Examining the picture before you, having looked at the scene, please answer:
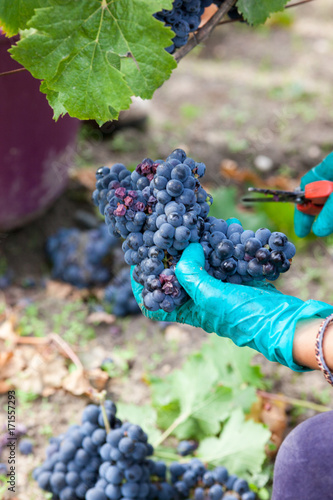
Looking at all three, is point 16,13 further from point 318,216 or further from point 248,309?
point 318,216

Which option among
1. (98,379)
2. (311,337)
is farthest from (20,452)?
(311,337)

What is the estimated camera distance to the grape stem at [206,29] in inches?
56.9

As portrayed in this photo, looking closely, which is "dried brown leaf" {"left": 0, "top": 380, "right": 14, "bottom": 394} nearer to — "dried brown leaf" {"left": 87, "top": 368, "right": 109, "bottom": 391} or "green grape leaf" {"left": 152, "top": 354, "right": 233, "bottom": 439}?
"dried brown leaf" {"left": 87, "top": 368, "right": 109, "bottom": 391}

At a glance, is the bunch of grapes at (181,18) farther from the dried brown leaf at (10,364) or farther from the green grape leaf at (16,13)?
the dried brown leaf at (10,364)

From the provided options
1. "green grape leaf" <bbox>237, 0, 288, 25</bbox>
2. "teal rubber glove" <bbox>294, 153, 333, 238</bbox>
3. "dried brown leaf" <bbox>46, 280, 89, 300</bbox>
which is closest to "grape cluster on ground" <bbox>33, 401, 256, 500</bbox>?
"teal rubber glove" <bbox>294, 153, 333, 238</bbox>

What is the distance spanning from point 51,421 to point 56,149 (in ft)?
4.65

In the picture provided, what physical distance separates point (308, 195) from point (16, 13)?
3.62 ft

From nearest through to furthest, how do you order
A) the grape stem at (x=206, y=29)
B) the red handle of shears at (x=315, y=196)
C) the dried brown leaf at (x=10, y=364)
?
1. the grape stem at (x=206, y=29)
2. the red handle of shears at (x=315, y=196)
3. the dried brown leaf at (x=10, y=364)

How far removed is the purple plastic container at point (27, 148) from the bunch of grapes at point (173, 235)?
122 cm

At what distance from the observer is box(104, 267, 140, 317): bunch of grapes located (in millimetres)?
2732

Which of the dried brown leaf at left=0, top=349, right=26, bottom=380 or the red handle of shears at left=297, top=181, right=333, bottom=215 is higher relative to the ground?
the red handle of shears at left=297, top=181, right=333, bottom=215

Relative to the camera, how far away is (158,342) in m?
2.60

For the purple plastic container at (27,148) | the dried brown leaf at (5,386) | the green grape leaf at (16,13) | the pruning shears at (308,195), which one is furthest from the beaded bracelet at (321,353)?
the purple plastic container at (27,148)

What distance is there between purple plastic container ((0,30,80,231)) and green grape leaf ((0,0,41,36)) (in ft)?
2.78
